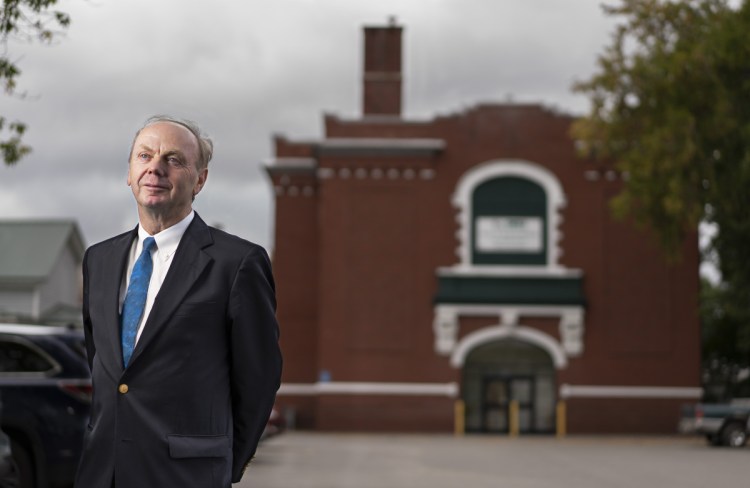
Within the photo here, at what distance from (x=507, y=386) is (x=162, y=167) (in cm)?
3699

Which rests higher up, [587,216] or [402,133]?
[402,133]

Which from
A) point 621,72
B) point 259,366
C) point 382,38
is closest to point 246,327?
point 259,366

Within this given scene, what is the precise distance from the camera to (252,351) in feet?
12.9

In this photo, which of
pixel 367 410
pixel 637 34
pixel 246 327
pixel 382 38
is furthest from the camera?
pixel 382 38

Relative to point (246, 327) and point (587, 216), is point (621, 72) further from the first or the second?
point (246, 327)

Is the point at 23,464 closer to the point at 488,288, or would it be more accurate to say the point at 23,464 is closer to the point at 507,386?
the point at 488,288

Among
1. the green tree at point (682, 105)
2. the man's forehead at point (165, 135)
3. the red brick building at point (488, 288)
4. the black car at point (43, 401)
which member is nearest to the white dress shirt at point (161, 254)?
the man's forehead at point (165, 135)

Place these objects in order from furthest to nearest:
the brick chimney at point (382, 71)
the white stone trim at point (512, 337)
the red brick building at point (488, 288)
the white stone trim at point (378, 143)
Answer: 1. the brick chimney at point (382, 71)
2. the white stone trim at point (378, 143)
3. the white stone trim at point (512, 337)
4. the red brick building at point (488, 288)

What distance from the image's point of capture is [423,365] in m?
39.7

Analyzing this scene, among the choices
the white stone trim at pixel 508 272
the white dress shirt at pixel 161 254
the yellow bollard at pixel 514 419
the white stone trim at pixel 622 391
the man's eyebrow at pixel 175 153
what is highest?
the man's eyebrow at pixel 175 153

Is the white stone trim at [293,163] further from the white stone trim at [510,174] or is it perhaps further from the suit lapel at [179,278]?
the suit lapel at [179,278]

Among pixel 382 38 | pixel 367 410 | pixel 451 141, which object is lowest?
pixel 367 410

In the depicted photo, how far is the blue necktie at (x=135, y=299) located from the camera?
3.87 m

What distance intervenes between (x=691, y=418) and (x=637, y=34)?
11047 millimetres
